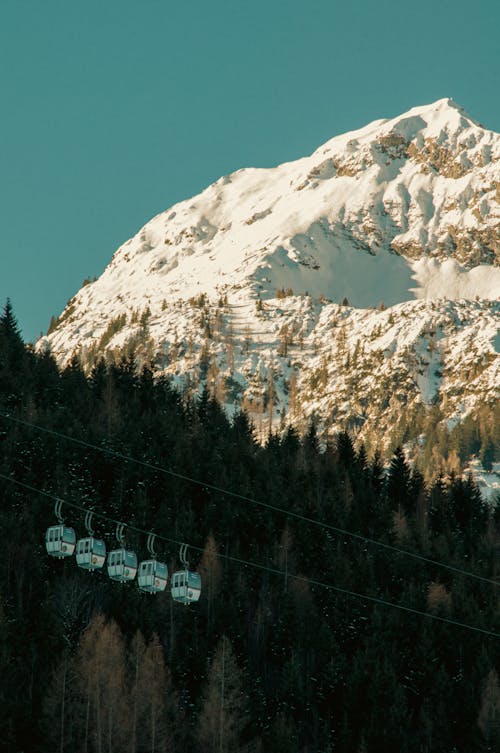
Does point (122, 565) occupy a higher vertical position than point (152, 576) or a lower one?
higher

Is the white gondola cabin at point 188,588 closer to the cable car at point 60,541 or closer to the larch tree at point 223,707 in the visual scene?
the cable car at point 60,541

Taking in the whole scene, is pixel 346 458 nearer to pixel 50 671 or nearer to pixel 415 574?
pixel 415 574

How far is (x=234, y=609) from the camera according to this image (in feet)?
383

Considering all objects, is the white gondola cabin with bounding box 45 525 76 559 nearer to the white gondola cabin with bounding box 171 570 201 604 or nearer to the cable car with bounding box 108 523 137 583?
the cable car with bounding box 108 523 137 583

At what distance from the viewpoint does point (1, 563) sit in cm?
11281

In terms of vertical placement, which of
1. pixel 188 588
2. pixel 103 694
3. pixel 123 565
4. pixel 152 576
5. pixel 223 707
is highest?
pixel 123 565

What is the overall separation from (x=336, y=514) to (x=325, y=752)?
144ft

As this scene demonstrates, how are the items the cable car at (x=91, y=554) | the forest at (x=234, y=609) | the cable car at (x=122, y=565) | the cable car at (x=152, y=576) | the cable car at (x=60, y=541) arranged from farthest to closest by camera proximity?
the forest at (x=234, y=609)
the cable car at (x=91, y=554)
the cable car at (x=122, y=565)
the cable car at (x=152, y=576)
the cable car at (x=60, y=541)

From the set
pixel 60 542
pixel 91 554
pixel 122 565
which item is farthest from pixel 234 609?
pixel 60 542

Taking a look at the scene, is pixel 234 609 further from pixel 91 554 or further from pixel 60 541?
pixel 60 541

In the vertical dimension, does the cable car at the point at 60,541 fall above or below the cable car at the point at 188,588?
above

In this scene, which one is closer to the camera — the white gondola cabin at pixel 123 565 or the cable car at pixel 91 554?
the white gondola cabin at pixel 123 565

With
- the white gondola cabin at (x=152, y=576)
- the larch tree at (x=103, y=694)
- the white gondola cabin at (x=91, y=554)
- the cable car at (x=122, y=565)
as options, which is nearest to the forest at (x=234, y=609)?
the larch tree at (x=103, y=694)

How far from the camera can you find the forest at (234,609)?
319ft
